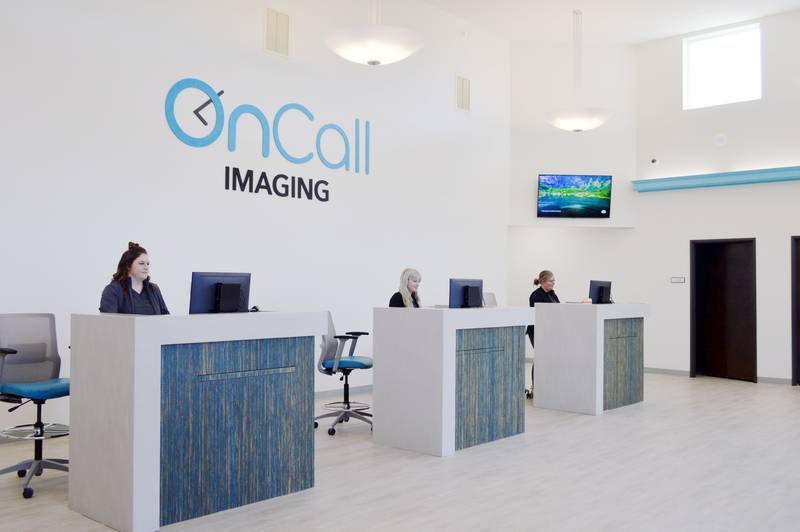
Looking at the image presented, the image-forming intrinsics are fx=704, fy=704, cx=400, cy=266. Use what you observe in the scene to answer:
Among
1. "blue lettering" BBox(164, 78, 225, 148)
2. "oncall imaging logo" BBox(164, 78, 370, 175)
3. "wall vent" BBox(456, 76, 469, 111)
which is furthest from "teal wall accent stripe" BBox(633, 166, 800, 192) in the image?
"blue lettering" BBox(164, 78, 225, 148)

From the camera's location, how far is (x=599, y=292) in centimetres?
771

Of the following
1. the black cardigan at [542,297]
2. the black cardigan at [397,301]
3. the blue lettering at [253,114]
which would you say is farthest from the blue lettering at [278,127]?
the black cardigan at [542,297]

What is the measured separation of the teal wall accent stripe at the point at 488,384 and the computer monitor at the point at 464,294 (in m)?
0.28

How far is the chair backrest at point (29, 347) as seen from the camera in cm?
475

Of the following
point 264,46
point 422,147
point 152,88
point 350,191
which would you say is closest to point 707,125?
point 422,147

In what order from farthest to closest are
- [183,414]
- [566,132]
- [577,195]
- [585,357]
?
[566,132] < [577,195] < [585,357] < [183,414]

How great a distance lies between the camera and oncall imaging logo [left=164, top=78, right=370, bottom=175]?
6730 mm

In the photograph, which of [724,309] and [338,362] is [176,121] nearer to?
[338,362]

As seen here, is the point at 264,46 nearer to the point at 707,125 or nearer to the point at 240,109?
the point at 240,109

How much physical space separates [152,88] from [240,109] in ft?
3.24

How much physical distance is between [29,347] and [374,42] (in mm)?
3765

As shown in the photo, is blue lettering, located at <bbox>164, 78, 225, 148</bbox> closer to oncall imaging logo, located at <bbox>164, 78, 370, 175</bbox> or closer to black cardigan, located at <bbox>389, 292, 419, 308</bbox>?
oncall imaging logo, located at <bbox>164, 78, 370, 175</bbox>

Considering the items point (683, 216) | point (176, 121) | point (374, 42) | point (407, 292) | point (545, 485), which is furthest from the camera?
point (683, 216)

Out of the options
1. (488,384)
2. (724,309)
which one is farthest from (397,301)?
(724,309)
